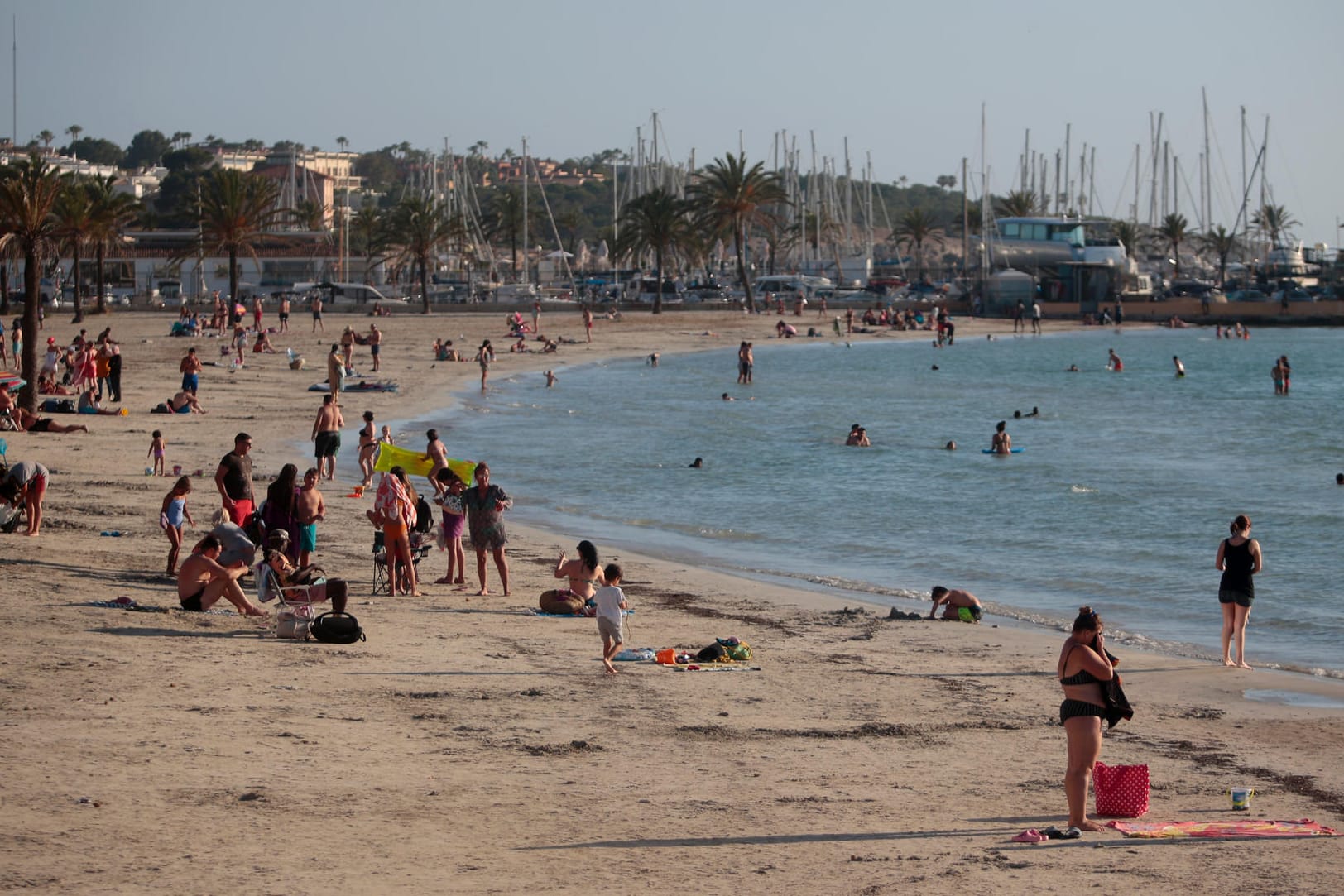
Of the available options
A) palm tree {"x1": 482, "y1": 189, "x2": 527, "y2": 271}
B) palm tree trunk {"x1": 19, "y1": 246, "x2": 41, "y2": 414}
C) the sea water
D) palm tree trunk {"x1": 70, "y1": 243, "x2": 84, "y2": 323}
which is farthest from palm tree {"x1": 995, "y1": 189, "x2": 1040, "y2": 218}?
palm tree trunk {"x1": 19, "y1": 246, "x2": 41, "y2": 414}

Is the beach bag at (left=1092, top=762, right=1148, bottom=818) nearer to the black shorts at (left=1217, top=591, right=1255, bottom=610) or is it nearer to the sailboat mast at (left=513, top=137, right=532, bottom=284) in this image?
the black shorts at (left=1217, top=591, right=1255, bottom=610)

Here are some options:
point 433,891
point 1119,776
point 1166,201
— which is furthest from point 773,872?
point 1166,201

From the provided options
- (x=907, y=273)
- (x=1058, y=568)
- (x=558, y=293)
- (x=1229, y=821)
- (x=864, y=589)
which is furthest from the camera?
(x=907, y=273)

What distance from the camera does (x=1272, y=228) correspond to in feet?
384

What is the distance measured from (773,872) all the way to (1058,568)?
12668mm

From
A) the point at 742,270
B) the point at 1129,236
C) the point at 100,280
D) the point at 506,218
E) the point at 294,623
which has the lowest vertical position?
the point at 294,623

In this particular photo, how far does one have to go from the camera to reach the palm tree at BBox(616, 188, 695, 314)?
74875mm

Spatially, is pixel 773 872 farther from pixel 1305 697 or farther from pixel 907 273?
pixel 907 273

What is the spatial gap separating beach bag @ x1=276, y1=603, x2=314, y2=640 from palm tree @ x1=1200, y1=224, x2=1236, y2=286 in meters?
105

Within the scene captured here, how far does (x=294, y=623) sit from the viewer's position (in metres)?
11.7

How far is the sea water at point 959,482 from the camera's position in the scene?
17.5m

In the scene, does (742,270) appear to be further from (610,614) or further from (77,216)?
(610,614)

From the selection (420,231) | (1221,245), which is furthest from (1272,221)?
(420,231)

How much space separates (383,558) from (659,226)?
61960mm
